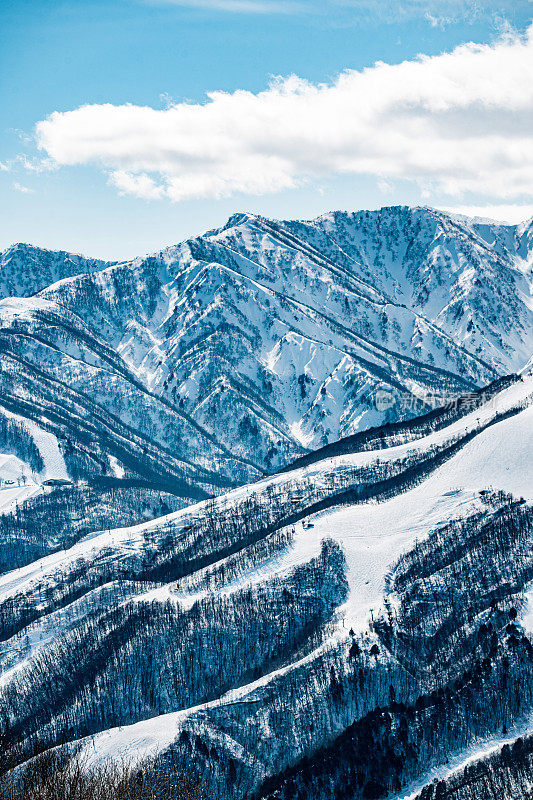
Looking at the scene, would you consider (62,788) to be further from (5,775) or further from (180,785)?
(180,785)

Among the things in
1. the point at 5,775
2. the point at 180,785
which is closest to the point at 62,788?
the point at 5,775

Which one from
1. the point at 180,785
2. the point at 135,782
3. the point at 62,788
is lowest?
the point at 180,785

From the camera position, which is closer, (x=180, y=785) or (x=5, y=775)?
(x=5, y=775)

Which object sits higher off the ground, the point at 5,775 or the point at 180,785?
the point at 5,775

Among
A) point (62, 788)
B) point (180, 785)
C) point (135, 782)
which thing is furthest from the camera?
point (180, 785)

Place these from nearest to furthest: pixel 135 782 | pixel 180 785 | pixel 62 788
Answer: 1. pixel 62 788
2. pixel 135 782
3. pixel 180 785

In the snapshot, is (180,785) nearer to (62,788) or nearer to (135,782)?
(135,782)

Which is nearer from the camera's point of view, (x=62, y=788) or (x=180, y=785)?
(x=62, y=788)

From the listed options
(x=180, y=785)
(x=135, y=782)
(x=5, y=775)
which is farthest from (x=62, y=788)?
Result: (x=180, y=785)
